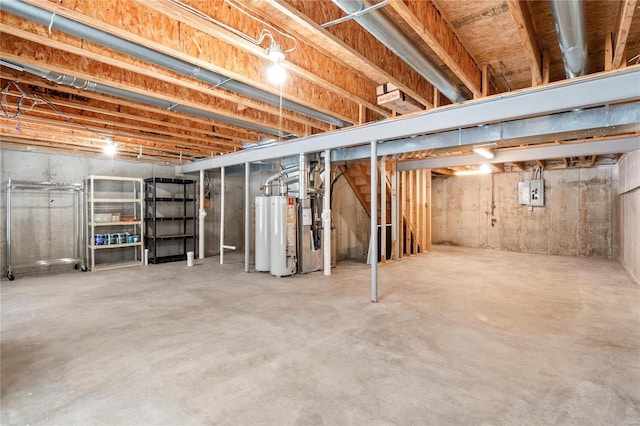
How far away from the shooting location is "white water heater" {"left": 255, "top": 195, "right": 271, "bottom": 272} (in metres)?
5.49

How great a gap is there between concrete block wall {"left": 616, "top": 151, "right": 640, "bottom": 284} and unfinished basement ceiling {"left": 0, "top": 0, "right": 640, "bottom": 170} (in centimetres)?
281

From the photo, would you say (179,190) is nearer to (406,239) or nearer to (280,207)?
(280,207)

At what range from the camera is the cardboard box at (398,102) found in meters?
3.37

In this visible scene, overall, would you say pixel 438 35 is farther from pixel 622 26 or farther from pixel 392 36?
pixel 622 26

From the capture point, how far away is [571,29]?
187 centimetres

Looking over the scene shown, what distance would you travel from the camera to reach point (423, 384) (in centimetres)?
209

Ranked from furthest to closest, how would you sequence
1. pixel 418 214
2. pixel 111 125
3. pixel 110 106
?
pixel 418 214 < pixel 111 125 < pixel 110 106

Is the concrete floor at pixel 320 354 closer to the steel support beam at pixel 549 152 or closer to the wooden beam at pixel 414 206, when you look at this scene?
the steel support beam at pixel 549 152

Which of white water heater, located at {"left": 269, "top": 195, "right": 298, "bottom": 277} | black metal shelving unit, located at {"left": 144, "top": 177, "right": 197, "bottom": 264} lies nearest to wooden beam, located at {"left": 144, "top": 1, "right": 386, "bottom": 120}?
white water heater, located at {"left": 269, "top": 195, "right": 298, "bottom": 277}

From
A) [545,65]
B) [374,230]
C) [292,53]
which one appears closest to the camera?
[292,53]

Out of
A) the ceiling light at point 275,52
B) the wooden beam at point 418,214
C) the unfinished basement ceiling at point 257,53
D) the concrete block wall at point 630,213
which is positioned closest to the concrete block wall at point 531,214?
the concrete block wall at point 630,213

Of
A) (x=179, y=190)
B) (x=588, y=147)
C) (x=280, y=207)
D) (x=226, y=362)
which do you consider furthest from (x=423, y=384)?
(x=179, y=190)

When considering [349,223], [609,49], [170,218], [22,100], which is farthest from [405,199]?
[22,100]

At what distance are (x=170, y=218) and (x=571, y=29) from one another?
706 cm
